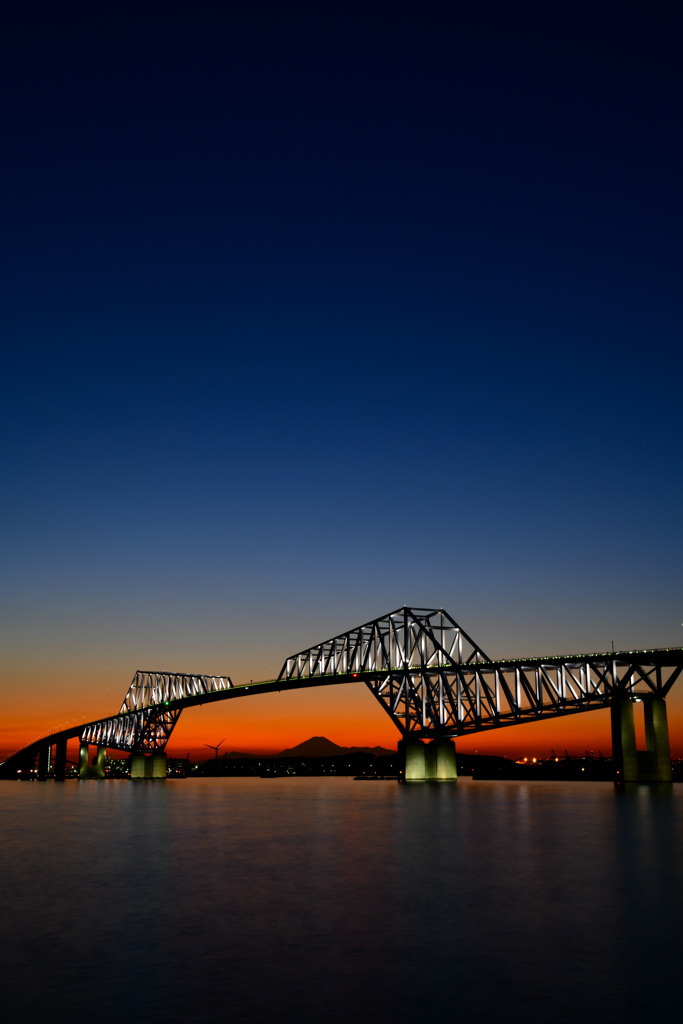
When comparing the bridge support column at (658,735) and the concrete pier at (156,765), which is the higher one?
the bridge support column at (658,735)

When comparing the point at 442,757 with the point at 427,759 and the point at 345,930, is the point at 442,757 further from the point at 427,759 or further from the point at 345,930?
the point at 345,930

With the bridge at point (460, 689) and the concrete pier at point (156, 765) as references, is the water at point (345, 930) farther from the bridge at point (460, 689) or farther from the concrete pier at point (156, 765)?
the concrete pier at point (156, 765)

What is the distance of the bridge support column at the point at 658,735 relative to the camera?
9606 centimetres

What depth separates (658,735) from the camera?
9669cm

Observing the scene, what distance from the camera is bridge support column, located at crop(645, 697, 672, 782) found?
9606 centimetres

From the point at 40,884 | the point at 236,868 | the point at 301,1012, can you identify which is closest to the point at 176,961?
the point at 301,1012

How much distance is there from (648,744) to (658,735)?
1.86m

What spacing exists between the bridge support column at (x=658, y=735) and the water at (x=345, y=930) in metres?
54.6

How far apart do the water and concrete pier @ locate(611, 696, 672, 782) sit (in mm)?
53863

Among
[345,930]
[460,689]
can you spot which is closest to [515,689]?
[460,689]

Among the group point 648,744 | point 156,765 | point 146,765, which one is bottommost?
point 156,765

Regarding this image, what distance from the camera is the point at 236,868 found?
109 ft

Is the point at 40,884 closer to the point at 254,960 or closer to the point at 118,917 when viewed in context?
the point at 118,917

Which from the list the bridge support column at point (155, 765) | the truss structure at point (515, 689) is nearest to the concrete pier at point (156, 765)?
the bridge support column at point (155, 765)
